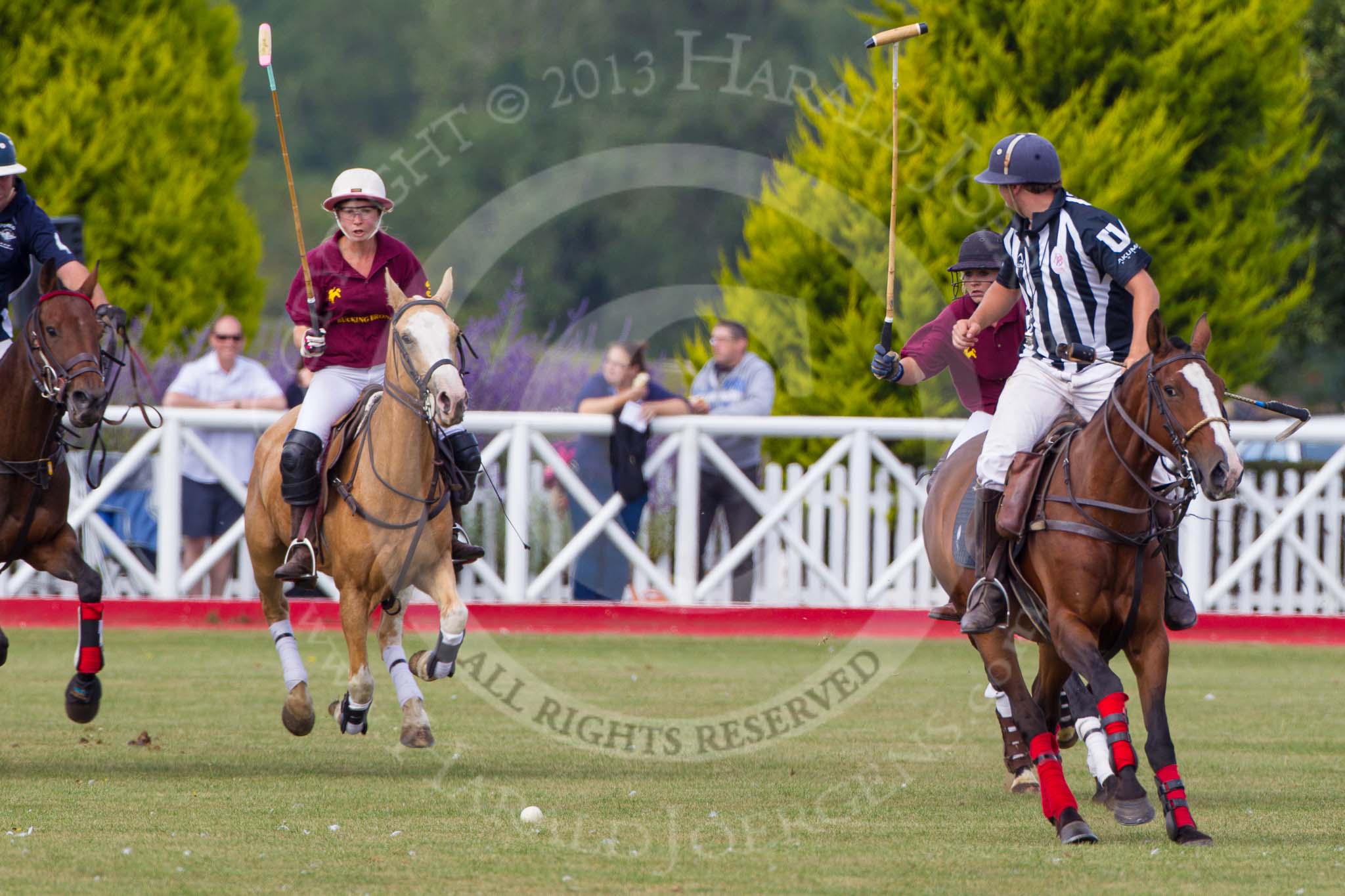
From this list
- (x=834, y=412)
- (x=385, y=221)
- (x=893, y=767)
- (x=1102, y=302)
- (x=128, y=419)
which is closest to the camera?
(x=1102, y=302)

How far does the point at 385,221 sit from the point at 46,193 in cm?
2009

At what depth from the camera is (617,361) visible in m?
14.1

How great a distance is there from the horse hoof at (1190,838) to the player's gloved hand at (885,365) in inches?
92.1

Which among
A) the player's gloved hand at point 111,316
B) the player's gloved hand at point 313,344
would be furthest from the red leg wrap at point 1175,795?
the player's gloved hand at point 111,316

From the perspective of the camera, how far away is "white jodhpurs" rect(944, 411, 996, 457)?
8.24 meters

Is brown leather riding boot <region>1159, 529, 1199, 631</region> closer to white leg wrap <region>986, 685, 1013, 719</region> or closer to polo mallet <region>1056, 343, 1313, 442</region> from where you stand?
polo mallet <region>1056, 343, 1313, 442</region>

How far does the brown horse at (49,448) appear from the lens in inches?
309

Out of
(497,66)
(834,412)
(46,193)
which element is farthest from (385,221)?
(834,412)

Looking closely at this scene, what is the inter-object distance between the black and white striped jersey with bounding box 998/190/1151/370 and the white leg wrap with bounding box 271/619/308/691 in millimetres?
3569

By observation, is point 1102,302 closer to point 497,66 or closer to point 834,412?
point 834,412

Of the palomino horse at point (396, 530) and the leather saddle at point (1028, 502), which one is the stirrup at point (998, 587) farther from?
the palomino horse at point (396, 530)

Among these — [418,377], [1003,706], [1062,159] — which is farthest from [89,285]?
[1062,159]

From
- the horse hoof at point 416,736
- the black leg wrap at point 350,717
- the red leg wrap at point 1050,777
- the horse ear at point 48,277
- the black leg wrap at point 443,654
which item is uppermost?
the horse ear at point 48,277

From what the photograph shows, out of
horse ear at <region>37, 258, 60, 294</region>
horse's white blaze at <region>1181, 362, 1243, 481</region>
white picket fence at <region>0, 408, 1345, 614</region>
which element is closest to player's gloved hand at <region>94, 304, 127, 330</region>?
horse ear at <region>37, 258, 60, 294</region>
